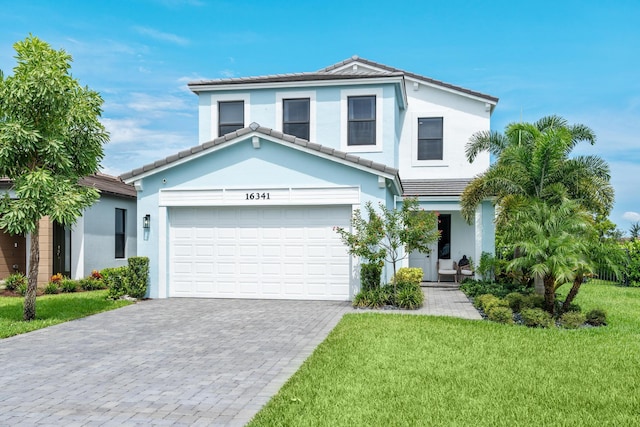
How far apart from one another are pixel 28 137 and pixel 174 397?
799 centimetres

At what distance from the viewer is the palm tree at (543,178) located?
15.9 m

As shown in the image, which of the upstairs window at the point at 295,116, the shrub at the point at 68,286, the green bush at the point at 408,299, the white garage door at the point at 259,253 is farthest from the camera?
the upstairs window at the point at 295,116

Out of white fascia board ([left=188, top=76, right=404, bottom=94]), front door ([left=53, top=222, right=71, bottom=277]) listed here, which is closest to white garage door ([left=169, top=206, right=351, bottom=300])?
white fascia board ([left=188, top=76, right=404, bottom=94])

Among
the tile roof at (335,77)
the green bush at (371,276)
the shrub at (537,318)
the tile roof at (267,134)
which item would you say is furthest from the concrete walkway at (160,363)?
the tile roof at (335,77)

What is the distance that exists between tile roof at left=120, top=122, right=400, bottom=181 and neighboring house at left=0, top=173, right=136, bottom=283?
506 cm

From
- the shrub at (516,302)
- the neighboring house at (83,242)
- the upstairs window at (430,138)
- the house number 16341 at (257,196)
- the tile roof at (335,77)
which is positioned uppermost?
the tile roof at (335,77)

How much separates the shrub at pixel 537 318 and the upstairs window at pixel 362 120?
8949 millimetres

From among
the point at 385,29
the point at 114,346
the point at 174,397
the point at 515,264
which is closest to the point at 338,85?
the point at 385,29

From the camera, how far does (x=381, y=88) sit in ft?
62.5

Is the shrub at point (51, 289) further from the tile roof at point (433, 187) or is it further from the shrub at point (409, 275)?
the tile roof at point (433, 187)

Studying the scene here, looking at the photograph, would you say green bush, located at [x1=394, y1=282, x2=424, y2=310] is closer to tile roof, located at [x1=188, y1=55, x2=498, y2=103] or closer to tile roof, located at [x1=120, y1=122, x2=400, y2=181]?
tile roof, located at [x1=120, y1=122, x2=400, y2=181]

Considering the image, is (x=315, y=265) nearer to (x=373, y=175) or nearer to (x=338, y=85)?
(x=373, y=175)

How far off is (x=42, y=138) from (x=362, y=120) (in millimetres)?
10515

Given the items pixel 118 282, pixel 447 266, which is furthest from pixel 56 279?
pixel 447 266
